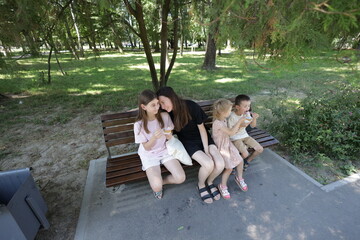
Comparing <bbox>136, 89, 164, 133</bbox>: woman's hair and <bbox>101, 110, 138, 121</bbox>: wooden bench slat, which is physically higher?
<bbox>136, 89, 164, 133</bbox>: woman's hair

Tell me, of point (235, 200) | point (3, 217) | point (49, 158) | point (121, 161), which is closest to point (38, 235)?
point (3, 217)

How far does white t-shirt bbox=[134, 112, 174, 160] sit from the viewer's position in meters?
2.31

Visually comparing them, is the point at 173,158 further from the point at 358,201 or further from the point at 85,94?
the point at 85,94

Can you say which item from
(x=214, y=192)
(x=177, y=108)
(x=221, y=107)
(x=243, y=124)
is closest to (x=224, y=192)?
(x=214, y=192)

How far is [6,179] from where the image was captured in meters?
1.97

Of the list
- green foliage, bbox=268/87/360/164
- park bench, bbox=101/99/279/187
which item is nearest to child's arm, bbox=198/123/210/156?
park bench, bbox=101/99/279/187

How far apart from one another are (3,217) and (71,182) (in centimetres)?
121

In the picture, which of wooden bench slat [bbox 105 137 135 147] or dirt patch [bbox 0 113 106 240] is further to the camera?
wooden bench slat [bbox 105 137 135 147]

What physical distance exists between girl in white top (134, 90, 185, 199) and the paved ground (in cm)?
31

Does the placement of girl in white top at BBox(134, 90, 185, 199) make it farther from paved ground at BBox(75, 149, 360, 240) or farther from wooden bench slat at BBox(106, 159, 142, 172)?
paved ground at BBox(75, 149, 360, 240)

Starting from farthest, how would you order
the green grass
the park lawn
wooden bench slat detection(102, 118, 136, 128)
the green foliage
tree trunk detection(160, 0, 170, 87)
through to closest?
the green grass
the park lawn
tree trunk detection(160, 0, 170, 87)
the green foliage
wooden bench slat detection(102, 118, 136, 128)

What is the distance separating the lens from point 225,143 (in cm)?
253

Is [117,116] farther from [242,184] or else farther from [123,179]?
[242,184]

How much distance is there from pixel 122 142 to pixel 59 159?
1.40 meters
